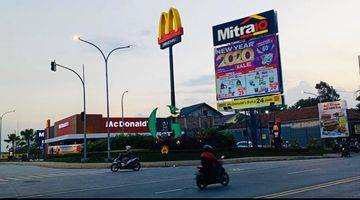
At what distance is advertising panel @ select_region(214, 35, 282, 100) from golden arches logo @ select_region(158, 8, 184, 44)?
16.4ft

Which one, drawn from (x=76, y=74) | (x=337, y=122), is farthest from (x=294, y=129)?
(x=76, y=74)

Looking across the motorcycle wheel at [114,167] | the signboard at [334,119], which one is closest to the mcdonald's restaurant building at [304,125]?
the signboard at [334,119]

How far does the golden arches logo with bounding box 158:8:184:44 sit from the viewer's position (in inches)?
1973

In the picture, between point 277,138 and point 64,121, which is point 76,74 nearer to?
point 277,138

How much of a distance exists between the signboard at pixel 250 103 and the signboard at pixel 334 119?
1975cm

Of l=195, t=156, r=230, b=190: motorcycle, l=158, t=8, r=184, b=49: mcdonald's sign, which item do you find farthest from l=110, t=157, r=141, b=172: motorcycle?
l=158, t=8, r=184, b=49: mcdonald's sign

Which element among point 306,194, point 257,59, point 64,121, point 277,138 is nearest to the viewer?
point 306,194

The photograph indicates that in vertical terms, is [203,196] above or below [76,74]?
below

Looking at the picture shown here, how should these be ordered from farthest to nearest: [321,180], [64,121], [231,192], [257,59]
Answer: [64,121] < [257,59] < [321,180] < [231,192]

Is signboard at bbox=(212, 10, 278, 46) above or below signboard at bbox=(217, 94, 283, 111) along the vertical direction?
above

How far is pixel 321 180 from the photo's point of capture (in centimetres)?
1661

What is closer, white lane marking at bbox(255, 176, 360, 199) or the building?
white lane marking at bbox(255, 176, 360, 199)

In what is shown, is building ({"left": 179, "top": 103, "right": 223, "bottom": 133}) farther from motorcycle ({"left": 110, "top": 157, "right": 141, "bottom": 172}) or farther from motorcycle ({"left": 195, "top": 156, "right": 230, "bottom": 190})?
Answer: motorcycle ({"left": 195, "top": 156, "right": 230, "bottom": 190})

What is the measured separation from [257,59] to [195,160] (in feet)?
51.0
